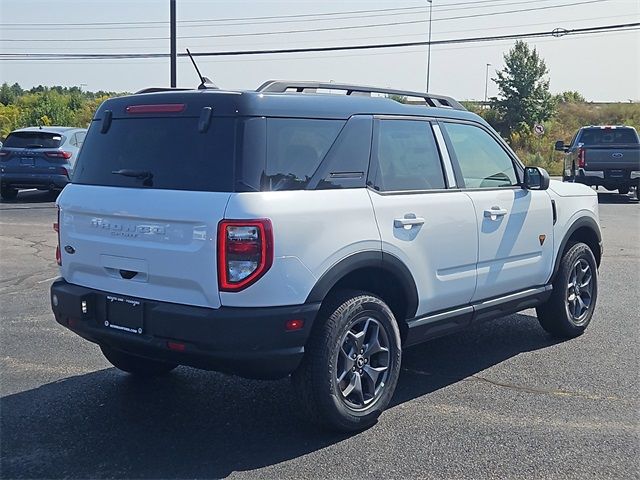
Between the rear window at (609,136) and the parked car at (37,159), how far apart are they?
12.5 m

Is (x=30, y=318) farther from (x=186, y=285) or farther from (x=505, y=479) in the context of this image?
(x=505, y=479)

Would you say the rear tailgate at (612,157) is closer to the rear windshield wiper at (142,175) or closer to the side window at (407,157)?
the side window at (407,157)

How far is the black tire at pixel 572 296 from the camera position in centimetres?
643

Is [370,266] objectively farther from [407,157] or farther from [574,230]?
[574,230]

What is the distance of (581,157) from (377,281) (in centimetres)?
1576

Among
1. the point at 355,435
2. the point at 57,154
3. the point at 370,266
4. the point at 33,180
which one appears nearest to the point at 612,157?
the point at 57,154

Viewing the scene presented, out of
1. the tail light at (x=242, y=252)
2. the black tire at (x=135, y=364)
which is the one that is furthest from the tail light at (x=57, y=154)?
the tail light at (x=242, y=252)

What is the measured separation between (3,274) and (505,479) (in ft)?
24.0

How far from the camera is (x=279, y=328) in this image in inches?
159

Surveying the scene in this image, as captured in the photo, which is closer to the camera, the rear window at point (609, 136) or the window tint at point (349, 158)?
the window tint at point (349, 158)

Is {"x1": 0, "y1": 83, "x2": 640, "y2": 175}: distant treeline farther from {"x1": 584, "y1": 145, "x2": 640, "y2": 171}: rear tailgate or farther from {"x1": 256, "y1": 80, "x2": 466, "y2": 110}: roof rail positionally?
{"x1": 256, "y1": 80, "x2": 466, "y2": 110}: roof rail

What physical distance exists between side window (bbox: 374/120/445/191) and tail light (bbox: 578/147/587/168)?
14.9 m

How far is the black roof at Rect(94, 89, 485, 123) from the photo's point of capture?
166 inches

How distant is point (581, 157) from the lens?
19.2 metres
